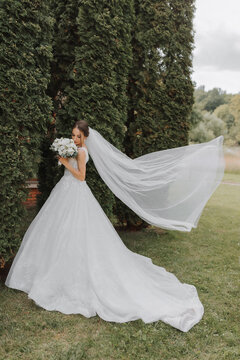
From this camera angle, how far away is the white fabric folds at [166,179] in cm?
525

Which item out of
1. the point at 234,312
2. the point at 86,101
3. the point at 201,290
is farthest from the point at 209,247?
the point at 86,101

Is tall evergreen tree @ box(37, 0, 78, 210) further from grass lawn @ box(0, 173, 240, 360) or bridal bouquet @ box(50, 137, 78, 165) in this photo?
grass lawn @ box(0, 173, 240, 360)

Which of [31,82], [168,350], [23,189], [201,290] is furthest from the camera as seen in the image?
[201,290]

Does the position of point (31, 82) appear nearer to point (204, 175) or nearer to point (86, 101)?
point (86, 101)

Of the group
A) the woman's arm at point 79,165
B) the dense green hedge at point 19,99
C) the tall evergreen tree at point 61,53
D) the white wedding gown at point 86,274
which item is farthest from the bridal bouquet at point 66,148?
the tall evergreen tree at point 61,53

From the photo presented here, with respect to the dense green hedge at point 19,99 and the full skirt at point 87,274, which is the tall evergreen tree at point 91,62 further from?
the full skirt at point 87,274

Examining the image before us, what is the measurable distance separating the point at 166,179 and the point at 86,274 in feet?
6.93

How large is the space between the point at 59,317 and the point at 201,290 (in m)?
2.34

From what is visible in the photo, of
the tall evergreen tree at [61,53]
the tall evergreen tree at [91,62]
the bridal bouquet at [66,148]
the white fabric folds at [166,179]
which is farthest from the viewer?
the tall evergreen tree at [61,53]

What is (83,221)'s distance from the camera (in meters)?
4.74

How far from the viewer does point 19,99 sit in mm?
4355

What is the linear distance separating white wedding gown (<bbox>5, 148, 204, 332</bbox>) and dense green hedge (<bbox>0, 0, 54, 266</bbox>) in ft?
1.30

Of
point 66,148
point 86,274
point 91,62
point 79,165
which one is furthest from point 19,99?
point 86,274

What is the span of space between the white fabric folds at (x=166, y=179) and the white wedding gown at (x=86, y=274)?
2.05ft
